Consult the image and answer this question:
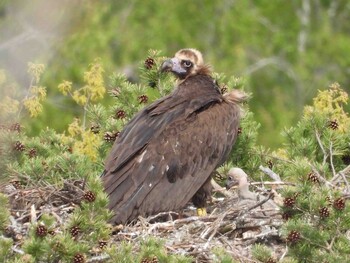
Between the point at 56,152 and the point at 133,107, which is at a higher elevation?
the point at 133,107

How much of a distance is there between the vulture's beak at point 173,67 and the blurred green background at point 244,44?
11.4m

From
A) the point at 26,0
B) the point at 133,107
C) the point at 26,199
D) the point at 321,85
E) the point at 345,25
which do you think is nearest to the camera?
the point at 26,0

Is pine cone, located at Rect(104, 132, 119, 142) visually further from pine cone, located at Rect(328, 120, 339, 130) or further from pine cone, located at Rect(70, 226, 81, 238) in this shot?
pine cone, located at Rect(70, 226, 81, 238)

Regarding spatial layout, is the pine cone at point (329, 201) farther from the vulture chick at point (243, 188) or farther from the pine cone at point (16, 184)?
the pine cone at point (16, 184)

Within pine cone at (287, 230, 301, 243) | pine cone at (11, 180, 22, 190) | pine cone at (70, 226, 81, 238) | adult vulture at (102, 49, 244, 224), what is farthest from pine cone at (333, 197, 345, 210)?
pine cone at (11, 180, 22, 190)

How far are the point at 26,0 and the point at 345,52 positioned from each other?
2460cm

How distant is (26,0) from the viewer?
5000 millimetres

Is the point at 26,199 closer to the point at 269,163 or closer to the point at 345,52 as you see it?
the point at 269,163

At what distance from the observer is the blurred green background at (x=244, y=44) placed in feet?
81.3

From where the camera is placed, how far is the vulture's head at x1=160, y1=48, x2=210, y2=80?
429 inches

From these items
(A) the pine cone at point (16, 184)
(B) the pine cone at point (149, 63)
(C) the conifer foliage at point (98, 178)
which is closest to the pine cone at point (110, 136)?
(C) the conifer foliage at point (98, 178)

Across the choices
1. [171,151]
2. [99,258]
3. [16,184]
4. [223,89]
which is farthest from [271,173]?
[99,258]

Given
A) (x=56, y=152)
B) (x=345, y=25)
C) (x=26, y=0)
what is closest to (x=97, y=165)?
(x=56, y=152)

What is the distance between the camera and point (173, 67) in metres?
10.9
